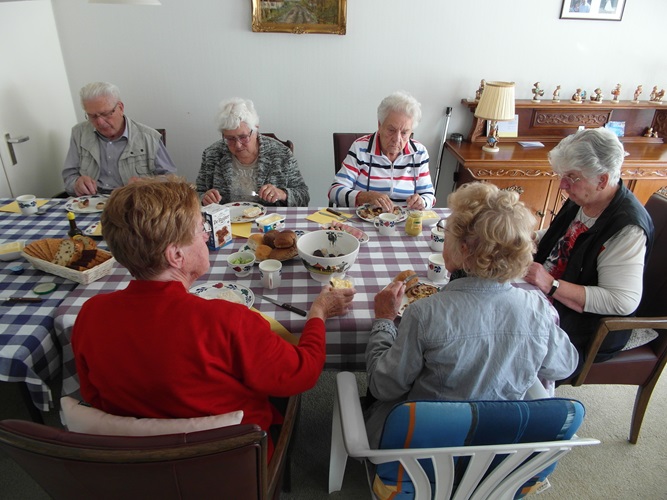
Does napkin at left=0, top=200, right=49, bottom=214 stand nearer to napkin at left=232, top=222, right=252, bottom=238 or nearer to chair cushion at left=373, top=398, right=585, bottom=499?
napkin at left=232, top=222, right=252, bottom=238

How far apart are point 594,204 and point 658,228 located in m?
0.30

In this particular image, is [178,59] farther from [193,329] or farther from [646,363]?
[646,363]

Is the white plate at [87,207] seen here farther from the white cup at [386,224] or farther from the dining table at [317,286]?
the white cup at [386,224]

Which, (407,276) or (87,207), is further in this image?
(87,207)

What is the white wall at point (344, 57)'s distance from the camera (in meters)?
2.86

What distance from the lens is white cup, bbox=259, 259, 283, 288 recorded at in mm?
1358

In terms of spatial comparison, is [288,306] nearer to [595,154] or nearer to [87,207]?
[595,154]

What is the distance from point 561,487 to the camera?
5.26ft

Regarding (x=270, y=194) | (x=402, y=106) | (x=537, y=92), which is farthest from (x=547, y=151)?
(x=270, y=194)

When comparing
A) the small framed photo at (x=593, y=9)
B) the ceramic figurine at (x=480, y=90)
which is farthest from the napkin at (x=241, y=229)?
the small framed photo at (x=593, y=9)

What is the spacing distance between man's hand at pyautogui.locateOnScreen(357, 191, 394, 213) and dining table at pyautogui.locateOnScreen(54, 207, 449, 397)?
0.14 m

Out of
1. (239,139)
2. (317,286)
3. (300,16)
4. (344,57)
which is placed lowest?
(317,286)

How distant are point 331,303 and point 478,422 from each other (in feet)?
1.74

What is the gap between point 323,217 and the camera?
1939 mm
